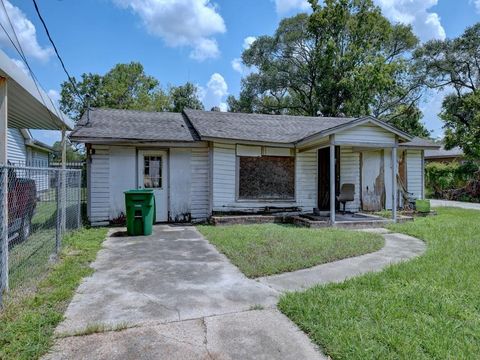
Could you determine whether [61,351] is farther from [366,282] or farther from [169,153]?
[169,153]

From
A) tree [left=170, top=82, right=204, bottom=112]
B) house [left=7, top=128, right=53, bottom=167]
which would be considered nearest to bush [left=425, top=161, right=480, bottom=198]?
tree [left=170, top=82, right=204, bottom=112]

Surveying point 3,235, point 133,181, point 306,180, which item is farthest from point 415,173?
point 3,235

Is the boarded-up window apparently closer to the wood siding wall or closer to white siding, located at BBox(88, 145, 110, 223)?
white siding, located at BBox(88, 145, 110, 223)

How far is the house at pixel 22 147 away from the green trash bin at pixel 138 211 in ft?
28.6

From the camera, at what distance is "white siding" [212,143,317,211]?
10234mm

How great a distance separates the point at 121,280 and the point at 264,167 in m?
6.89

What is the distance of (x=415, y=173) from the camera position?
→ 13086 mm

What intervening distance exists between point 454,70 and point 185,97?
23729 mm

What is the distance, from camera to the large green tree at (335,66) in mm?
27797

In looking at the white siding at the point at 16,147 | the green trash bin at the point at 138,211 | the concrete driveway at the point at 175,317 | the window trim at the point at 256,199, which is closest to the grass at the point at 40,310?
the concrete driveway at the point at 175,317

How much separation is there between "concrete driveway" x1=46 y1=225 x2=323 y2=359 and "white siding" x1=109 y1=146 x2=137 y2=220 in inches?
169

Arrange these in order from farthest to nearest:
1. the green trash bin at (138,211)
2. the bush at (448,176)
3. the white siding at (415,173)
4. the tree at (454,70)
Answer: the tree at (454,70), the bush at (448,176), the white siding at (415,173), the green trash bin at (138,211)

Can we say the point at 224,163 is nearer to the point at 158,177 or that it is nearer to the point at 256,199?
the point at 256,199

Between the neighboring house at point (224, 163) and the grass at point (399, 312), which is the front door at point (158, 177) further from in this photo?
the grass at point (399, 312)
